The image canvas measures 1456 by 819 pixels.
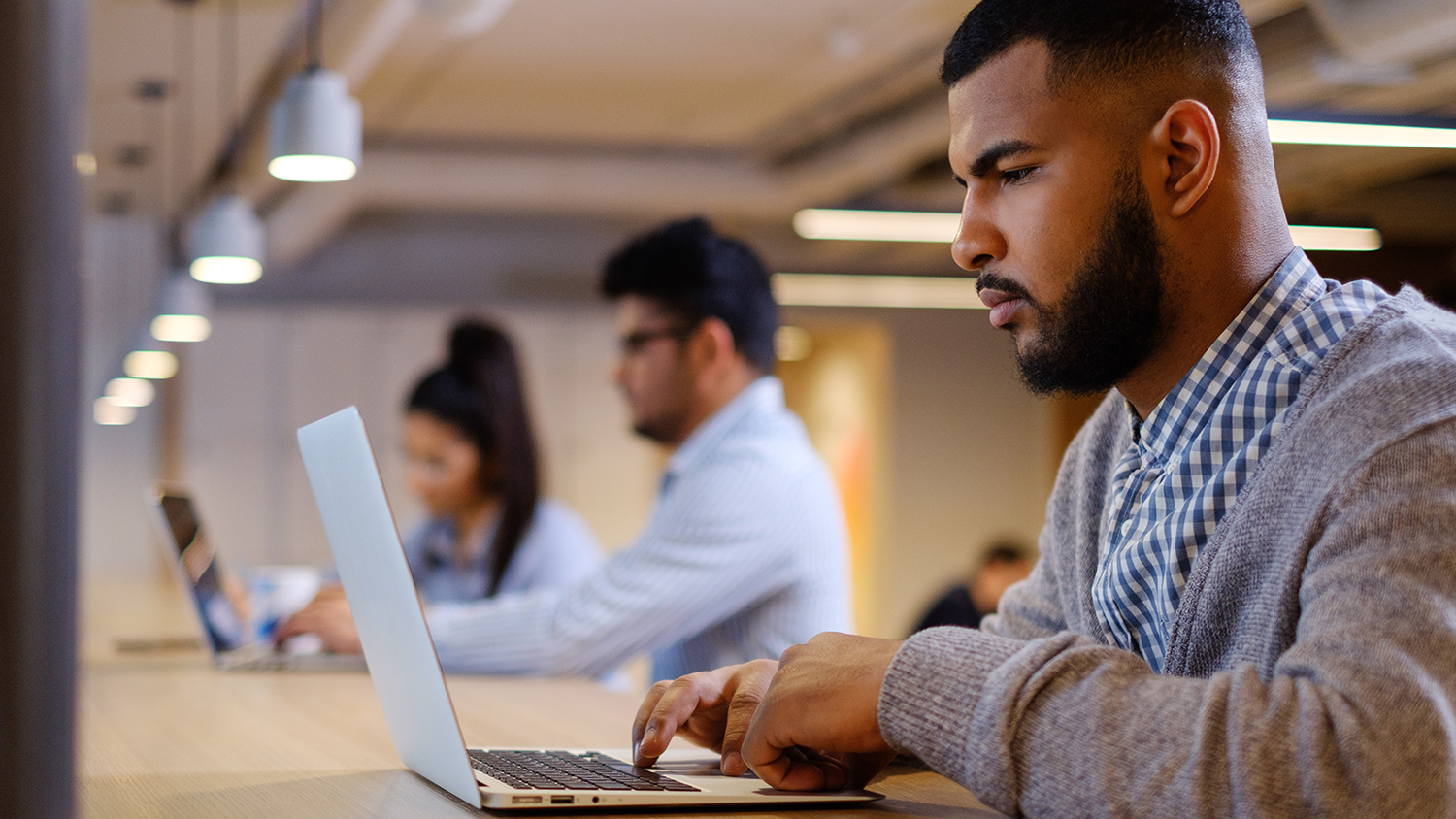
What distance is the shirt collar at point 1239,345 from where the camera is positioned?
98 cm

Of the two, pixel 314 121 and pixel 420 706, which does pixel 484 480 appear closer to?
pixel 314 121

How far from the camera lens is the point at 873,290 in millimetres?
8312

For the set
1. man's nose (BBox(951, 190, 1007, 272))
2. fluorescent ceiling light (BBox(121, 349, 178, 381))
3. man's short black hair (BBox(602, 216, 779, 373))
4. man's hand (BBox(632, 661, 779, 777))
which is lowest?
man's hand (BBox(632, 661, 779, 777))

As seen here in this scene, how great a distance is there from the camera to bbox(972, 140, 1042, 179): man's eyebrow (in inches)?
39.3

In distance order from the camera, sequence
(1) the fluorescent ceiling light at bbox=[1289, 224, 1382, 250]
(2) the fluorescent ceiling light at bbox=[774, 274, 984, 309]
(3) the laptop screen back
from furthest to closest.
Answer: (2) the fluorescent ceiling light at bbox=[774, 274, 984, 309]
(1) the fluorescent ceiling light at bbox=[1289, 224, 1382, 250]
(3) the laptop screen back

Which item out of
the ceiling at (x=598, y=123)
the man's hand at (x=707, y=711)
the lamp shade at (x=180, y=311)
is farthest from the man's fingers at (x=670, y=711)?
the lamp shade at (x=180, y=311)

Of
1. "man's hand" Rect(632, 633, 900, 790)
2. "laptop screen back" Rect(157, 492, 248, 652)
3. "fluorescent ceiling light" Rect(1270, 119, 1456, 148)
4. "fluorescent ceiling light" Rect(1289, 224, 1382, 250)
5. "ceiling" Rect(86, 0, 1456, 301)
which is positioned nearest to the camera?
"man's hand" Rect(632, 633, 900, 790)

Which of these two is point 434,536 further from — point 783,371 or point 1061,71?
point 783,371

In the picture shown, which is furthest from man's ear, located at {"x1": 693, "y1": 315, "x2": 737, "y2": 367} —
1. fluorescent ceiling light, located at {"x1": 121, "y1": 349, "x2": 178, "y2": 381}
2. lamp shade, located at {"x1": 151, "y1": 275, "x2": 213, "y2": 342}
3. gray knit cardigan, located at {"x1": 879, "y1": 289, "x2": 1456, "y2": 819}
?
fluorescent ceiling light, located at {"x1": 121, "y1": 349, "x2": 178, "y2": 381}

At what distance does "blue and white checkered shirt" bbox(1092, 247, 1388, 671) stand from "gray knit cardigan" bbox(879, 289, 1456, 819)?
3cm

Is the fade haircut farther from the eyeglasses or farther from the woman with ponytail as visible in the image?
the woman with ponytail

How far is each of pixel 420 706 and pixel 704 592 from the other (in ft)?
3.34

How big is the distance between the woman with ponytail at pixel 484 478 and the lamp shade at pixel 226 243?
800mm

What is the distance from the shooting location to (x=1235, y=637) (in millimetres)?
898
